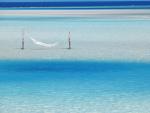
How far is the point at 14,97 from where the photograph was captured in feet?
52.1

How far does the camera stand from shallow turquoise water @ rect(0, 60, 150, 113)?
1470 centimetres

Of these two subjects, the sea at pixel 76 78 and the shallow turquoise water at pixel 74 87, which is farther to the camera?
the sea at pixel 76 78

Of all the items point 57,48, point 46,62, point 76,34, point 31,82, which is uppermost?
point 31,82

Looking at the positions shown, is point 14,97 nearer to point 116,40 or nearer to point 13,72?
point 13,72

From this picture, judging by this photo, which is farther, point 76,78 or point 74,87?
point 76,78

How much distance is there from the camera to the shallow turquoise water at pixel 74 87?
14.7m

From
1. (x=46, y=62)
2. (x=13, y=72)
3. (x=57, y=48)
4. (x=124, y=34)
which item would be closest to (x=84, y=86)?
(x=13, y=72)

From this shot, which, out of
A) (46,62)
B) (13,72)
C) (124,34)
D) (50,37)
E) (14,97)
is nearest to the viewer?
(14,97)

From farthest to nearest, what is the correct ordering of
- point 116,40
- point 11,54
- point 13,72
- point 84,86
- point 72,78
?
point 116,40 < point 11,54 < point 13,72 < point 72,78 < point 84,86

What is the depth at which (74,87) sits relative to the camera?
17.7 metres

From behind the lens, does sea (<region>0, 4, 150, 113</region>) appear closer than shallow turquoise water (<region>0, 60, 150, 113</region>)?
No

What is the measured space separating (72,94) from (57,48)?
12870 mm

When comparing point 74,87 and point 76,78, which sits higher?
point 74,87

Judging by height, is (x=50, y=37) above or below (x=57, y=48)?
below
